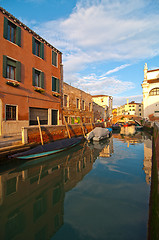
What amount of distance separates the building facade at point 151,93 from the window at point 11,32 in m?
32.3

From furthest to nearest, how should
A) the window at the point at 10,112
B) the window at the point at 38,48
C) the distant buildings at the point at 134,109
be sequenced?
1. the distant buildings at the point at 134,109
2. the window at the point at 38,48
3. the window at the point at 10,112

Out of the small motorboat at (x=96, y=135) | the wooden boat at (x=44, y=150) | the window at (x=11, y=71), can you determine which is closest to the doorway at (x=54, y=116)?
the wooden boat at (x=44, y=150)

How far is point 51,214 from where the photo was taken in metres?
3.60

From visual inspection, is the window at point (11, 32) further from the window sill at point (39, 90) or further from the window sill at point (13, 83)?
the window sill at point (39, 90)

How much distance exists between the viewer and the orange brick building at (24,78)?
31.1 feet

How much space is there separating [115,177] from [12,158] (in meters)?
5.85

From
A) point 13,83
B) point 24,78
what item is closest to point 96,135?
point 24,78

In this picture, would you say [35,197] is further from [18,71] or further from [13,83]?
[18,71]

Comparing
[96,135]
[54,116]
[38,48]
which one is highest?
[38,48]

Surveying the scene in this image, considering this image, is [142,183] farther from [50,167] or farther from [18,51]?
[18,51]

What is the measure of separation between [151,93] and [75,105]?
25579mm

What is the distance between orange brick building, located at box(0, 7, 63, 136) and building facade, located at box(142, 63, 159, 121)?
27993mm

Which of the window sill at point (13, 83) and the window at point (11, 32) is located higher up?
the window at point (11, 32)

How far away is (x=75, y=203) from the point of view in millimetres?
3959
